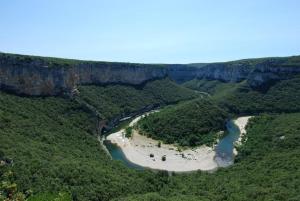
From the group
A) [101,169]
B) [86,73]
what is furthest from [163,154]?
[86,73]

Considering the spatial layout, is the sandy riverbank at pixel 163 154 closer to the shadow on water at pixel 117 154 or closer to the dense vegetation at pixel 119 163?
the shadow on water at pixel 117 154

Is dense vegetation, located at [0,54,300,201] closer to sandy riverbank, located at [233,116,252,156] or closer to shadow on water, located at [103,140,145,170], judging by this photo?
sandy riverbank, located at [233,116,252,156]

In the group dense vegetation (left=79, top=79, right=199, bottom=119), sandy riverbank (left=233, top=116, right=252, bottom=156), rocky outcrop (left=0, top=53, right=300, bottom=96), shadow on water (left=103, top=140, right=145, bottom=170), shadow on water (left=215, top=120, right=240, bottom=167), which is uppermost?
rocky outcrop (left=0, top=53, right=300, bottom=96)

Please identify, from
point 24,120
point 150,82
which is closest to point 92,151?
point 24,120

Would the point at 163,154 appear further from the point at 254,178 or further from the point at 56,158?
the point at 56,158

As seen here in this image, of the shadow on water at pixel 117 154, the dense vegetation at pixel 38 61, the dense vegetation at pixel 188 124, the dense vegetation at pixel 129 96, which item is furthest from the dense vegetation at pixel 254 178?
the dense vegetation at pixel 38 61

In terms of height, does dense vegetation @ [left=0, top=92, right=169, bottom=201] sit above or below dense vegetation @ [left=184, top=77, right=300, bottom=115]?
below

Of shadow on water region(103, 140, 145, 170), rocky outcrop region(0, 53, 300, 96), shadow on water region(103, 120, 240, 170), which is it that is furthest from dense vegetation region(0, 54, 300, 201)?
shadow on water region(103, 140, 145, 170)
